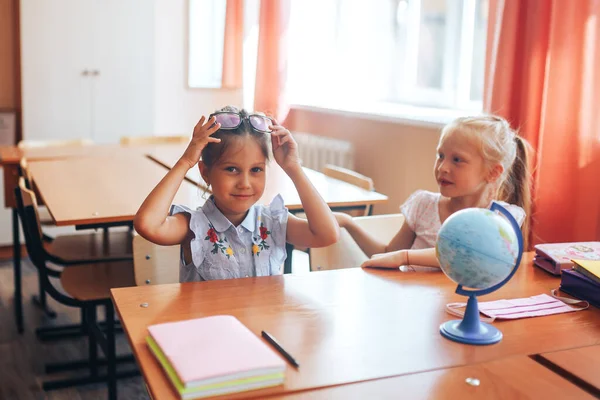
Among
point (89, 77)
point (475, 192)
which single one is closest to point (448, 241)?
point (475, 192)

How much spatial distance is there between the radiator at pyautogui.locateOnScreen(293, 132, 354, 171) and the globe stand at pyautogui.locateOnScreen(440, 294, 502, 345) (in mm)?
3042

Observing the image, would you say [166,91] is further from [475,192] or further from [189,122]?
[475,192]

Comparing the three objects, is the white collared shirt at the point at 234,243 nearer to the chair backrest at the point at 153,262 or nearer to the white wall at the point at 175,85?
the chair backrest at the point at 153,262

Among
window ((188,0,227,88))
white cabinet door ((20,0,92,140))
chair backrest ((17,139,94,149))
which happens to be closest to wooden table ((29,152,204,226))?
chair backrest ((17,139,94,149))

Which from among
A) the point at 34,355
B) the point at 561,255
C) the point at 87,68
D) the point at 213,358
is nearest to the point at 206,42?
the point at 87,68

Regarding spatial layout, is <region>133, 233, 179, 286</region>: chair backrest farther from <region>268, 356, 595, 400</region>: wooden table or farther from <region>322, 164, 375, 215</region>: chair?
<region>268, 356, 595, 400</region>: wooden table

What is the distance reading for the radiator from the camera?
4293 millimetres

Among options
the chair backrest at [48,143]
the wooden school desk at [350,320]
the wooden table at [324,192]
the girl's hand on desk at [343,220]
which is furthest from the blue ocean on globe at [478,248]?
the chair backrest at [48,143]

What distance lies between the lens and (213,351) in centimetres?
105

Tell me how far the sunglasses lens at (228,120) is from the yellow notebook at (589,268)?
77 centimetres

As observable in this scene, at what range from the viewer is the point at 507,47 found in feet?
8.89

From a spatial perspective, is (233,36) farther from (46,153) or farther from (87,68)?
(46,153)

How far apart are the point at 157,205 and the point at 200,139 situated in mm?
172

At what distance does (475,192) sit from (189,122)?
367 cm
